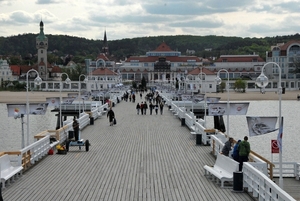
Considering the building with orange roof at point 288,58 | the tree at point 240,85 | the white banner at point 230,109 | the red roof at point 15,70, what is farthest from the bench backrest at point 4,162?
the red roof at point 15,70

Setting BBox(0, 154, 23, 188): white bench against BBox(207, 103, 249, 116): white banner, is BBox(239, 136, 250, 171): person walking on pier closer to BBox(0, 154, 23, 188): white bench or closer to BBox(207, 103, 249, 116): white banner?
BBox(0, 154, 23, 188): white bench

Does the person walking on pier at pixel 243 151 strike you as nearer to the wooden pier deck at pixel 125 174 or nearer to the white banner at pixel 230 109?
the wooden pier deck at pixel 125 174

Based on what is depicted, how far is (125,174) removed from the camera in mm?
14523

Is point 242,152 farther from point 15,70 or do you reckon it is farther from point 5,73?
point 15,70

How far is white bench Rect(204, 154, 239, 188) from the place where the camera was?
12.8 m

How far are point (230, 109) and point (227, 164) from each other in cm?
772

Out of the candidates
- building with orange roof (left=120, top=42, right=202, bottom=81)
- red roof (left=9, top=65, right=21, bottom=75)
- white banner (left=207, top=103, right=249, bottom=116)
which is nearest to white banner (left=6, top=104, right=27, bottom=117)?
white banner (left=207, top=103, right=249, bottom=116)

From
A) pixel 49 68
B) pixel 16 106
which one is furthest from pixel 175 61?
pixel 16 106

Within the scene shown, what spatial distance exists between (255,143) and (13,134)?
15492mm

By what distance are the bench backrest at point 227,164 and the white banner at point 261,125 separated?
908mm

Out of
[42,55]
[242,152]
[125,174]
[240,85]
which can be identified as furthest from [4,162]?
[42,55]

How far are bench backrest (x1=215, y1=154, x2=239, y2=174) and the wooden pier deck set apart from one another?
1.70 feet

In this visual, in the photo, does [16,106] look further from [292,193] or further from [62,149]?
[292,193]

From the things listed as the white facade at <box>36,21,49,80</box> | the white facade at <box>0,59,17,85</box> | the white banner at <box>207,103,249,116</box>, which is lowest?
the white banner at <box>207,103,249,116</box>
